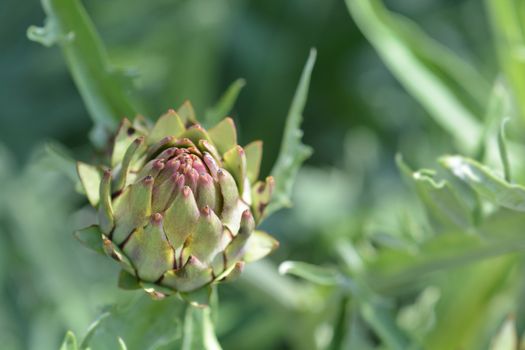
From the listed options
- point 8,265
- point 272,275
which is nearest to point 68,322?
point 8,265

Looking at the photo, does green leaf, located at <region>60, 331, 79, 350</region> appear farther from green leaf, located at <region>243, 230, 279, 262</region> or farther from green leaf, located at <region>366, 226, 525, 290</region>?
green leaf, located at <region>366, 226, 525, 290</region>

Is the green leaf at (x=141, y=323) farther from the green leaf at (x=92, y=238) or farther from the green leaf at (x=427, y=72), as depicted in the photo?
the green leaf at (x=427, y=72)

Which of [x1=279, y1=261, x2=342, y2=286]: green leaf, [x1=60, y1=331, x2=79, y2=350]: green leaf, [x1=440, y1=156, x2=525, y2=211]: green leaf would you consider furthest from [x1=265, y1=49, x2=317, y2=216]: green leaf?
[x1=60, y1=331, x2=79, y2=350]: green leaf

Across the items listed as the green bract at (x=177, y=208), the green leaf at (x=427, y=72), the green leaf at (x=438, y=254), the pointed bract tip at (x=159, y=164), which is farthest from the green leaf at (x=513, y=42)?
the pointed bract tip at (x=159, y=164)

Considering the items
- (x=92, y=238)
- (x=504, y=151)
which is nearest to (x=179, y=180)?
(x=92, y=238)

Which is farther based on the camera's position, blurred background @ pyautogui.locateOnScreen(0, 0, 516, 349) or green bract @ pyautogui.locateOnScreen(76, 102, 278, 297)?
blurred background @ pyautogui.locateOnScreen(0, 0, 516, 349)

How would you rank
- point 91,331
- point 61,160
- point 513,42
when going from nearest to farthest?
point 91,331 < point 61,160 < point 513,42

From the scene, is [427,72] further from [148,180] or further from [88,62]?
[148,180]
